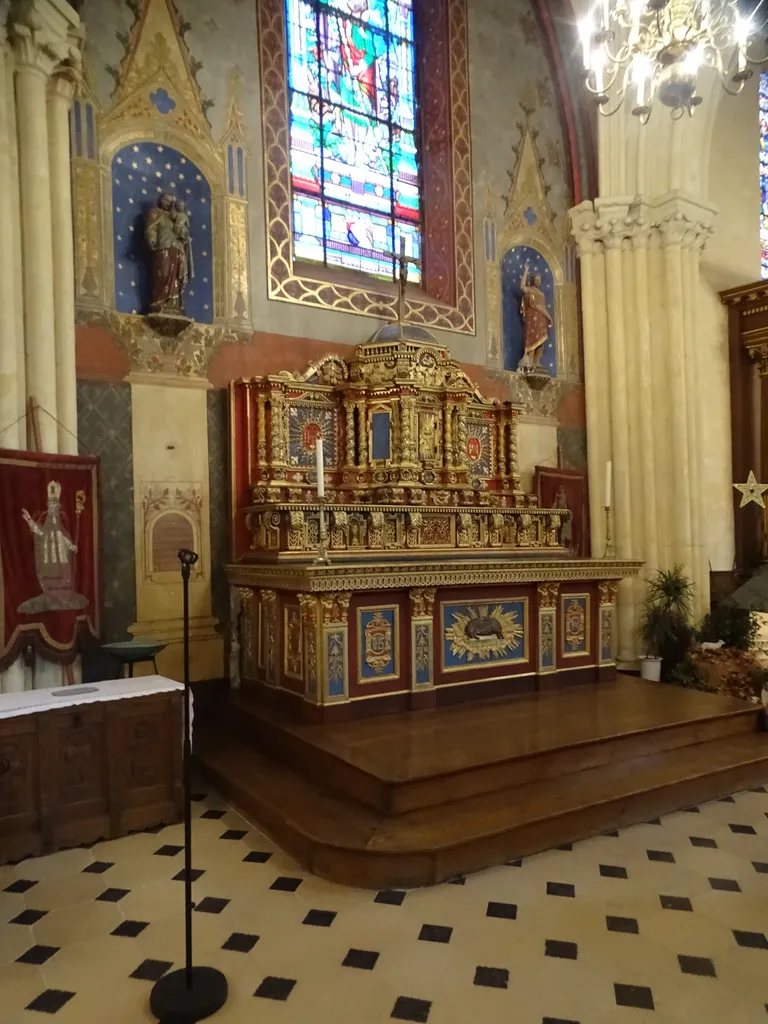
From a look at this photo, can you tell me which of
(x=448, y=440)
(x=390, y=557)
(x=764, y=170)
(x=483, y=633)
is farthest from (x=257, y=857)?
(x=764, y=170)

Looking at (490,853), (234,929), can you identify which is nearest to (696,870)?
(490,853)

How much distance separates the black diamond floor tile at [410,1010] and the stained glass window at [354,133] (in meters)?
6.61

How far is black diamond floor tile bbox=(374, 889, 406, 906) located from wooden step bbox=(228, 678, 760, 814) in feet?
1.59

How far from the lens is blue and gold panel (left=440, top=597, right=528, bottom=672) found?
20.9 feet

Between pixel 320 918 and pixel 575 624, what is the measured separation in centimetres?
418

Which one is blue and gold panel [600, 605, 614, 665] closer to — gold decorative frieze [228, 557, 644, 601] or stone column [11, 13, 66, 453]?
gold decorative frieze [228, 557, 644, 601]

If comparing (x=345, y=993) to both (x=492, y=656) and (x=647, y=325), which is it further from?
(x=647, y=325)

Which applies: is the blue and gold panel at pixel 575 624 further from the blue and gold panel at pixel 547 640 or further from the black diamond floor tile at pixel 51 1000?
the black diamond floor tile at pixel 51 1000

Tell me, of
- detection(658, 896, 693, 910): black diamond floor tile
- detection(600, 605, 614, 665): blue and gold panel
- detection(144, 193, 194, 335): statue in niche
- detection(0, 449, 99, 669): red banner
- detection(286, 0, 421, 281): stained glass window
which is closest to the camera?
detection(658, 896, 693, 910): black diamond floor tile

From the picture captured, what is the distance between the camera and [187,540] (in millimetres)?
6715

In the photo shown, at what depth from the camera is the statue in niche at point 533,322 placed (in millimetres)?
9094

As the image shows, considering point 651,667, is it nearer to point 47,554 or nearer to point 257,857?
point 257,857

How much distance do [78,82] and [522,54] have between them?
5875 mm

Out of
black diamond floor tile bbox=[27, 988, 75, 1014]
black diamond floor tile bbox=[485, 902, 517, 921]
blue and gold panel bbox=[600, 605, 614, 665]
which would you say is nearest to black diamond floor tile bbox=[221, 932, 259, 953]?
black diamond floor tile bbox=[27, 988, 75, 1014]
